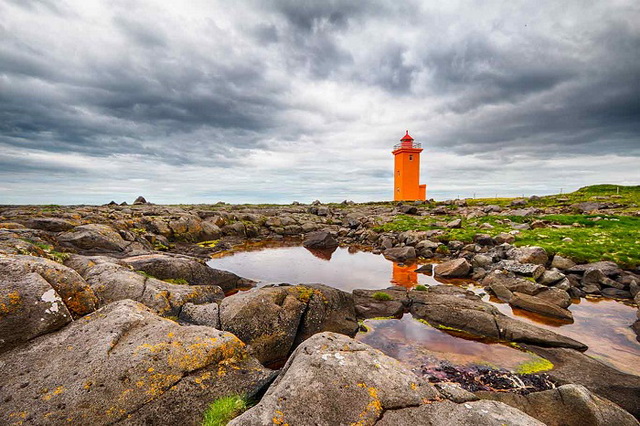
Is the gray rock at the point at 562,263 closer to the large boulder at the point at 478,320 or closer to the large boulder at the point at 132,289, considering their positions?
the large boulder at the point at 478,320

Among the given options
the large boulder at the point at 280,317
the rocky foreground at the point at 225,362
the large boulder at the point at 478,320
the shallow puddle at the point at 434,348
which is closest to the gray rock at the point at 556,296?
the rocky foreground at the point at 225,362

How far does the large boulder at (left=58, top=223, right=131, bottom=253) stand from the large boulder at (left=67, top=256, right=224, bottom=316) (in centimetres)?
1209

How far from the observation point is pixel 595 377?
10117 mm

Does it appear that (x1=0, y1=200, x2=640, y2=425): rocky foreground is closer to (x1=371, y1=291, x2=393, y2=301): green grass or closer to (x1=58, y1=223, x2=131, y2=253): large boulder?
(x1=371, y1=291, x2=393, y2=301): green grass

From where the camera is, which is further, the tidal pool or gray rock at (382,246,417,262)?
gray rock at (382,246,417,262)

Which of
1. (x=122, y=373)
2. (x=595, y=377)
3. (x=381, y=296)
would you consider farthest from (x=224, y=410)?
(x=381, y=296)

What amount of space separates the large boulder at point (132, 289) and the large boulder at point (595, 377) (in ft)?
47.3

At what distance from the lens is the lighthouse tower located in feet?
286

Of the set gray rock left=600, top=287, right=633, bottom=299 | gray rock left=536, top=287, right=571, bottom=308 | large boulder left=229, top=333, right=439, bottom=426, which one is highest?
large boulder left=229, top=333, right=439, bottom=426

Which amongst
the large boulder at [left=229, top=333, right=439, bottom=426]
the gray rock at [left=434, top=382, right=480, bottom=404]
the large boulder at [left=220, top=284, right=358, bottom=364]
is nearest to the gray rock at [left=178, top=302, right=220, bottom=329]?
the large boulder at [left=220, top=284, right=358, bottom=364]

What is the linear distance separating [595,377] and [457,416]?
28.9 ft

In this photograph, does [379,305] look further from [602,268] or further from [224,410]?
[602,268]

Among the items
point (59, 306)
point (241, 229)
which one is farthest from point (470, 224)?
point (59, 306)

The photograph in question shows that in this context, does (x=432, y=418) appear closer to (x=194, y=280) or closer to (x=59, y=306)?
(x=59, y=306)
